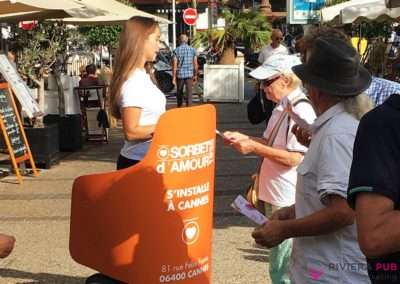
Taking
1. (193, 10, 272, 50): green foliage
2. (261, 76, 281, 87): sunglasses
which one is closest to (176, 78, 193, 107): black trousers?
(193, 10, 272, 50): green foliage

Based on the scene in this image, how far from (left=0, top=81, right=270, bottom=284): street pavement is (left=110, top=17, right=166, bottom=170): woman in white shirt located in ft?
5.01

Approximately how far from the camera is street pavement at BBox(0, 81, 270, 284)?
17.2ft

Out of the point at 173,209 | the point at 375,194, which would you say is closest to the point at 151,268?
the point at 173,209

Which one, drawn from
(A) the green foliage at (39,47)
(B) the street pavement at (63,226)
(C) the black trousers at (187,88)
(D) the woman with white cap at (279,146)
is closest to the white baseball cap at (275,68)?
(D) the woman with white cap at (279,146)

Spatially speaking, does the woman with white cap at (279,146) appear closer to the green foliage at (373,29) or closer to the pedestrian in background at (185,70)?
the green foliage at (373,29)

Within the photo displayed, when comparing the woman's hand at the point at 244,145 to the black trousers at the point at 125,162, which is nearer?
the woman's hand at the point at 244,145

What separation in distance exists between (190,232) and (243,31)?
15878 mm

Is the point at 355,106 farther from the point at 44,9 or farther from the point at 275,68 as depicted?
the point at 44,9

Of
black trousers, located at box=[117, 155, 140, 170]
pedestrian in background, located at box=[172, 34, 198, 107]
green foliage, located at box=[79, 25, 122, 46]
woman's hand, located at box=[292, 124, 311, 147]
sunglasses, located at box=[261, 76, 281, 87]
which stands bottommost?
pedestrian in background, located at box=[172, 34, 198, 107]

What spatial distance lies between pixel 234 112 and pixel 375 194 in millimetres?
→ 14878

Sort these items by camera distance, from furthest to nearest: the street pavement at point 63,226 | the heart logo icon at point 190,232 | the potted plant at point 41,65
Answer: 1. the potted plant at point 41,65
2. the street pavement at point 63,226
3. the heart logo icon at point 190,232

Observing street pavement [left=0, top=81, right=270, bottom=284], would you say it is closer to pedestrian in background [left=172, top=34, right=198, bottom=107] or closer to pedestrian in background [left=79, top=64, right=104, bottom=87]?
pedestrian in background [left=79, top=64, right=104, bottom=87]

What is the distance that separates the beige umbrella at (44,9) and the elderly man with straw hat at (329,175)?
629 centimetres
